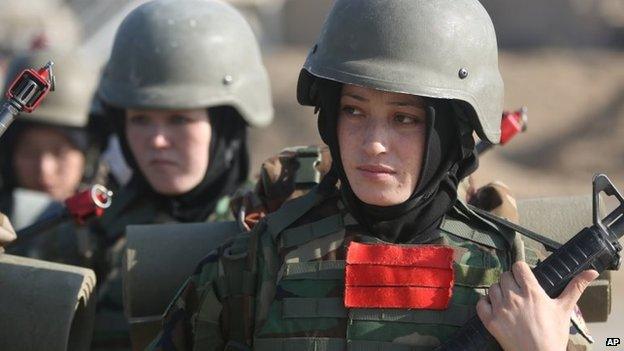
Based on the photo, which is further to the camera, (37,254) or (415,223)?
(37,254)

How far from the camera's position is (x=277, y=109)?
2053cm

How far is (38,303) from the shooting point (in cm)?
421

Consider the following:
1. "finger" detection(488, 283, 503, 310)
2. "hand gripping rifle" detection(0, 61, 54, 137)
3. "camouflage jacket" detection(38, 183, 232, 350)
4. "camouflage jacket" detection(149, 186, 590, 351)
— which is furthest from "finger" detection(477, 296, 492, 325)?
"camouflage jacket" detection(38, 183, 232, 350)

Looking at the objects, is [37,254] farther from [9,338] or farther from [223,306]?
[223,306]

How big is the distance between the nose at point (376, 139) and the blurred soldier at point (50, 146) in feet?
9.91

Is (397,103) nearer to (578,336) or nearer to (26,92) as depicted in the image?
(578,336)

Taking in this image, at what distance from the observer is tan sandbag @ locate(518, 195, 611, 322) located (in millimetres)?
4145

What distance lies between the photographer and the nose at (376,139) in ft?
12.2

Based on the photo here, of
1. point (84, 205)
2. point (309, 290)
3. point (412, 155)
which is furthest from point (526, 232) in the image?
point (84, 205)

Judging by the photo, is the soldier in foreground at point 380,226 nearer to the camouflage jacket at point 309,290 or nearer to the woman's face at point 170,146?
the camouflage jacket at point 309,290

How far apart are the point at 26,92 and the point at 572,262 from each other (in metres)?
1.59

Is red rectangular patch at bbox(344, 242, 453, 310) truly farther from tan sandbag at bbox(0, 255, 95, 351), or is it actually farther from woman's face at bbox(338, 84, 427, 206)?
tan sandbag at bbox(0, 255, 95, 351)

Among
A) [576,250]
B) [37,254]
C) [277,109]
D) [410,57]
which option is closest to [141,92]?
[37,254]

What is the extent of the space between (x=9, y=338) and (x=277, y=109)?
1640cm
